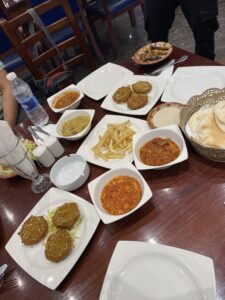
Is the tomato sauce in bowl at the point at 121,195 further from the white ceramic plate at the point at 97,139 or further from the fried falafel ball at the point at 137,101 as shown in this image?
the fried falafel ball at the point at 137,101

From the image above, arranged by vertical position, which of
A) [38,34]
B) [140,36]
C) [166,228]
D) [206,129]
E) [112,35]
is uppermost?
[38,34]

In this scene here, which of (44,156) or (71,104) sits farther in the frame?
(71,104)

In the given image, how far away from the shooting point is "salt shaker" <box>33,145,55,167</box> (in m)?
1.26

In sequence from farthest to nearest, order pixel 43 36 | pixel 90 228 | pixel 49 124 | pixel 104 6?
1. pixel 104 6
2. pixel 43 36
3. pixel 49 124
4. pixel 90 228

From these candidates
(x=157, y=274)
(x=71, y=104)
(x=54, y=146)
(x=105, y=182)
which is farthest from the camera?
(x=71, y=104)

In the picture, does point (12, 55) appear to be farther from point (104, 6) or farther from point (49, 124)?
point (49, 124)

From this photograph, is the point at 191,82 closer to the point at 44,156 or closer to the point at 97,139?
the point at 97,139

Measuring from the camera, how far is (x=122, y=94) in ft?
4.88

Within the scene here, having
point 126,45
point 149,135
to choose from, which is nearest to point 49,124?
point 149,135

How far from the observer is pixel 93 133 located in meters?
1.37

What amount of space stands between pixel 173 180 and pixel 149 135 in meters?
0.22

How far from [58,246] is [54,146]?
533 mm

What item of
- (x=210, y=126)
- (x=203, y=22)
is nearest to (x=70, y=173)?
(x=210, y=126)

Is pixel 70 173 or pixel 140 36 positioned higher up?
pixel 70 173
